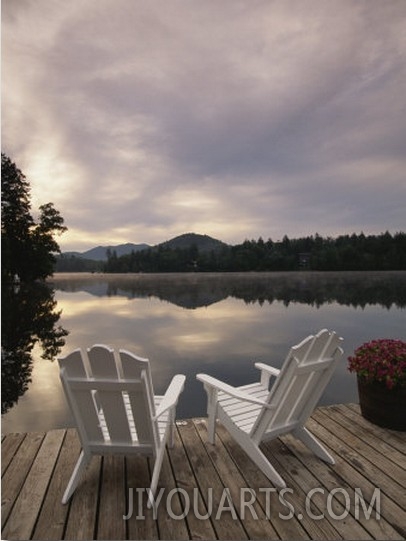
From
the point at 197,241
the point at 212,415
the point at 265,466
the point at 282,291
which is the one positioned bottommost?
the point at 282,291

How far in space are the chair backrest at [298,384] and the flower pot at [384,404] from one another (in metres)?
0.86

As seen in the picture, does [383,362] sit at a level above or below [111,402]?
below

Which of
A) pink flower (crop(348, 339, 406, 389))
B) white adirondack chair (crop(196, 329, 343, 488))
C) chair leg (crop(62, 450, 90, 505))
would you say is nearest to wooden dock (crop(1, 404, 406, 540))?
chair leg (crop(62, 450, 90, 505))

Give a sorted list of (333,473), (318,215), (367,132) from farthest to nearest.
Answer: (318,215) → (367,132) → (333,473)

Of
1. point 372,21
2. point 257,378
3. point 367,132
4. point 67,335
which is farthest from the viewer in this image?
point 67,335

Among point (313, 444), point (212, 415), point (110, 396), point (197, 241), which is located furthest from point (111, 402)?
point (197, 241)

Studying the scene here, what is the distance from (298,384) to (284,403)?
6.6 inches

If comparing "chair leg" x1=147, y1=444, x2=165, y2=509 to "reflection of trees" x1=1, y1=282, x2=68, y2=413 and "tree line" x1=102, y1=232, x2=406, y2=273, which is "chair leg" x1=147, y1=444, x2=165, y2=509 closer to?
"reflection of trees" x1=1, y1=282, x2=68, y2=413

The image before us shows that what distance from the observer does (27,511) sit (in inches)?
86.0

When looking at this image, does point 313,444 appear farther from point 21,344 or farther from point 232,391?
point 21,344

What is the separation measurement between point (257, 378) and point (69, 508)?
778 centimetres

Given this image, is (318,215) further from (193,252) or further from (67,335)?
(67,335)

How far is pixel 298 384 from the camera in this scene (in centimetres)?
258

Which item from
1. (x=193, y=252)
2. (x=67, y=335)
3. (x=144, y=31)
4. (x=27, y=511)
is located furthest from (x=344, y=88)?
(x=193, y=252)
